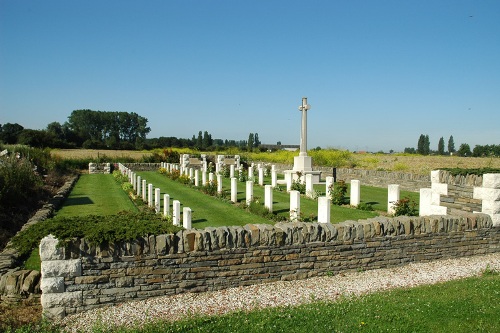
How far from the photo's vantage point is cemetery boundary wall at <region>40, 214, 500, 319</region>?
5039 millimetres

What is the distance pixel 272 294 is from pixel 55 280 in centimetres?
281

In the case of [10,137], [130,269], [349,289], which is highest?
[10,137]

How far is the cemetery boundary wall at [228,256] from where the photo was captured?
5.04 m

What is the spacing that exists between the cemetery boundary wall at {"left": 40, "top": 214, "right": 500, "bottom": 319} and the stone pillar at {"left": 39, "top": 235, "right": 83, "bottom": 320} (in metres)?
0.01

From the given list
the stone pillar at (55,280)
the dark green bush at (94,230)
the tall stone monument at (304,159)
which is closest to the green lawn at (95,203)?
the dark green bush at (94,230)

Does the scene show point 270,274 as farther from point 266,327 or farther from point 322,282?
point 266,327

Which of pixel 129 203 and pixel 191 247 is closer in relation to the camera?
pixel 191 247

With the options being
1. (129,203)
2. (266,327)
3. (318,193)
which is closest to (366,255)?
(266,327)

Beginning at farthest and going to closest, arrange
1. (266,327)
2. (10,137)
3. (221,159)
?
(10,137), (221,159), (266,327)

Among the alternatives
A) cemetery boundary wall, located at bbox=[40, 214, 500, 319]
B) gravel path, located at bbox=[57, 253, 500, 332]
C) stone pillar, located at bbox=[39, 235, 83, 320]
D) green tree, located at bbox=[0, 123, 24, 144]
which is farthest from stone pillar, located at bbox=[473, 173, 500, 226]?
green tree, located at bbox=[0, 123, 24, 144]

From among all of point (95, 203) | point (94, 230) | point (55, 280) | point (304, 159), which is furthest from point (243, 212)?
point (304, 159)

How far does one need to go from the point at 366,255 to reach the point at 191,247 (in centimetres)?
302

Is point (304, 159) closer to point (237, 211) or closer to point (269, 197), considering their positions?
point (237, 211)

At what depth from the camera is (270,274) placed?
6035 millimetres
